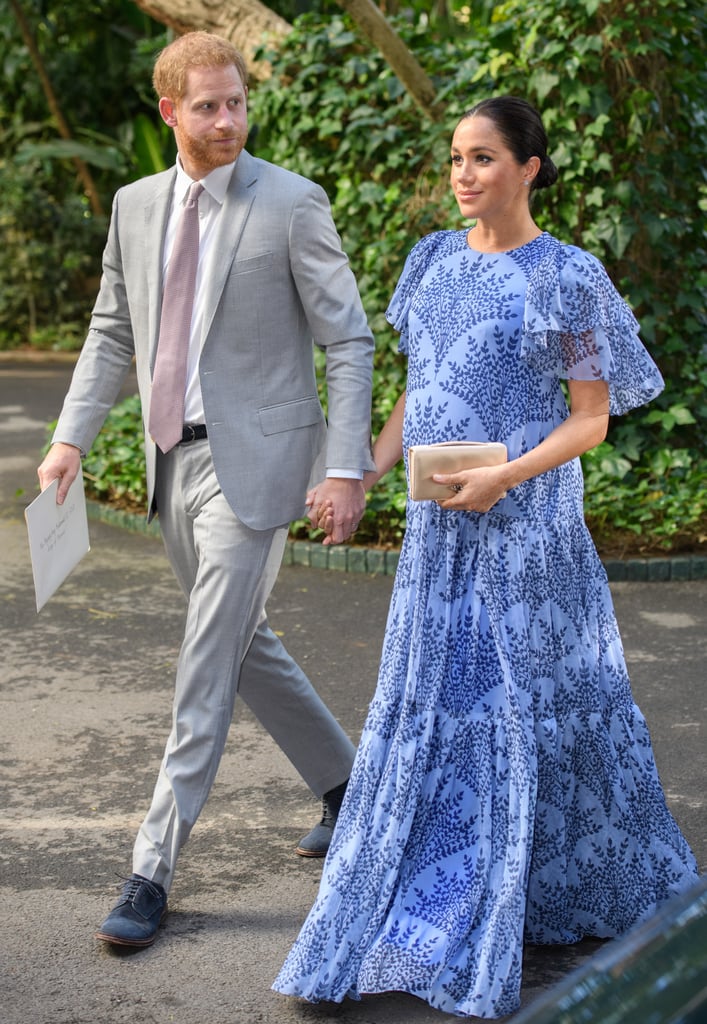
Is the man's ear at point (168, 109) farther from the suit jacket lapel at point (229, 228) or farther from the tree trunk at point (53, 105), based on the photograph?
the tree trunk at point (53, 105)

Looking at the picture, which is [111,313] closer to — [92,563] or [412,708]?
[412,708]

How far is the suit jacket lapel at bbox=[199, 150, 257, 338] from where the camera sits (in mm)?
3721

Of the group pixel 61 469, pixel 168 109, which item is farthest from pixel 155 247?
pixel 61 469

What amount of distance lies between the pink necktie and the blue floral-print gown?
1.93 ft

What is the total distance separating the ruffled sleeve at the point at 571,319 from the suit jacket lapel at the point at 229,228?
2.55ft

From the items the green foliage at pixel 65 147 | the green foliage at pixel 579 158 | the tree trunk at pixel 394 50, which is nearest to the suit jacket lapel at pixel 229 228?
the green foliage at pixel 579 158

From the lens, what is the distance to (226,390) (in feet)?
12.3

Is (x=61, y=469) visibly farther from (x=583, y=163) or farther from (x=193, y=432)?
(x=583, y=163)

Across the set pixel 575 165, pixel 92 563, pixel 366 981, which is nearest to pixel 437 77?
pixel 575 165

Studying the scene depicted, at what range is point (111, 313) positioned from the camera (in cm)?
404

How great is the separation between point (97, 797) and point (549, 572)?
190 cm

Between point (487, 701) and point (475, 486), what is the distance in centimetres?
50

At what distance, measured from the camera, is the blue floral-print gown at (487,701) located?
333 centimetres

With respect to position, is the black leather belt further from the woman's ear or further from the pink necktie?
the woman's ear
